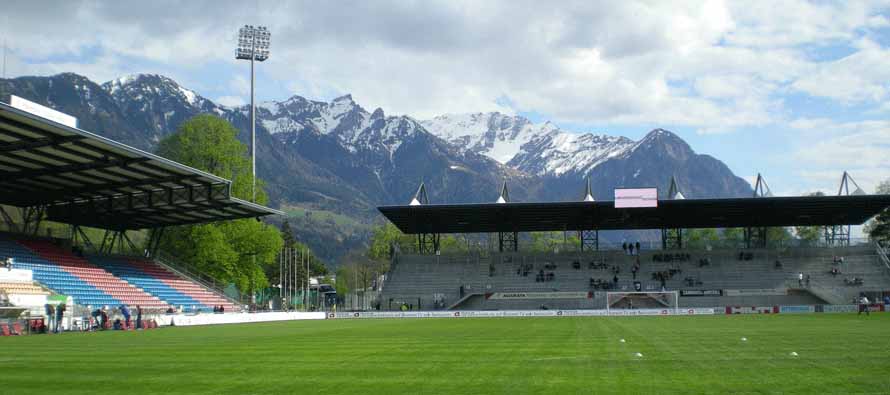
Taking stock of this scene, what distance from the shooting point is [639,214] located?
66000mm

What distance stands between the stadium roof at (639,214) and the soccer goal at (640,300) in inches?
273

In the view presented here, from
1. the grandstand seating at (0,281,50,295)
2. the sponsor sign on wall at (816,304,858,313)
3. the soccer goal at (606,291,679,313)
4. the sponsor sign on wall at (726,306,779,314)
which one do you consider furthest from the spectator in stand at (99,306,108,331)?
the sponsor sign on wall at (816,304,858,313)

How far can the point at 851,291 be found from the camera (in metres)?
63.2

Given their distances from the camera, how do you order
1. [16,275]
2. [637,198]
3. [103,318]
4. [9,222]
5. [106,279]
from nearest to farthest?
[103,318] → [16,275] → [106,279] → [9,222] → [637,198]

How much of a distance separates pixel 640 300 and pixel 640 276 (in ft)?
19.2

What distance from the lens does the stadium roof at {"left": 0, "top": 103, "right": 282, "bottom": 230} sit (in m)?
32.5

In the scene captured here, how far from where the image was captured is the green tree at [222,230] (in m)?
54.7

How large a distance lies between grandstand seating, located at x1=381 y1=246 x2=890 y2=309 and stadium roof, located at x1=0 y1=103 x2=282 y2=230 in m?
24.8

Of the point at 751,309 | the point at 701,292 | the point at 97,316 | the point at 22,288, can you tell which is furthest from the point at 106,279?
the point at 701,292

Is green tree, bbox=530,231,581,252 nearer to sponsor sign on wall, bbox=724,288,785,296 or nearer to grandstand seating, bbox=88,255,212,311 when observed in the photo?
sponsor sign on wall, bbox=724,288,785,296

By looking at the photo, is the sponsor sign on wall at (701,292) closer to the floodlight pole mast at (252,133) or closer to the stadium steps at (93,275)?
the floodlight pole mast at (252,133)

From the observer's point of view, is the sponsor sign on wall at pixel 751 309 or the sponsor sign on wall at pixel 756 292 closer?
the sponsor sign on wall at pixel 751 309

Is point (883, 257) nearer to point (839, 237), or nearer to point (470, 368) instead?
point (839, 237)

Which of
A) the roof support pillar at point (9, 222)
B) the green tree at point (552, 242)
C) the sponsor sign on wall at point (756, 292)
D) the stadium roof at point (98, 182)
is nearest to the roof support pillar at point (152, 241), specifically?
the stadium roof at point (98, 182)
